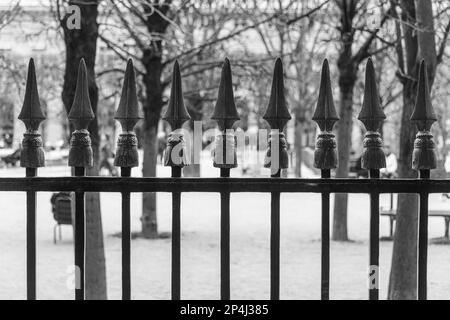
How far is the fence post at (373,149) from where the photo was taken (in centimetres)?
256

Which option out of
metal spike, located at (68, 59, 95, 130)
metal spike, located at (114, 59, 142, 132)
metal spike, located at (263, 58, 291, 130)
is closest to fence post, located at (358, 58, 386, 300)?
metal spike, located at (263, 58, 291, 130)

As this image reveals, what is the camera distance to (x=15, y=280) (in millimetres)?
10047

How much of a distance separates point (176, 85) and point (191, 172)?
2571 cm

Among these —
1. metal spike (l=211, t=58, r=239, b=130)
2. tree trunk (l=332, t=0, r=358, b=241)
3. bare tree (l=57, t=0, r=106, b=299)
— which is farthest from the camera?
tree trunk (l=332, t=0, r=358, b=241)

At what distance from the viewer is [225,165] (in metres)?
2.58

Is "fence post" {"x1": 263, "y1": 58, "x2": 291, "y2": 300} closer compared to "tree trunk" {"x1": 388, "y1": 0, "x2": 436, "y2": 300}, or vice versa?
"fence post" {"x1": 263, "y1": 58, "x2": 291, "y2": 300}

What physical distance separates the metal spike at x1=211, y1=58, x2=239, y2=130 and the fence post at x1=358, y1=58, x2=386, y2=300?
0.43 meters

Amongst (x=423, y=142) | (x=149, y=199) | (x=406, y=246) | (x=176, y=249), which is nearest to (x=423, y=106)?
(x=423, y=142)

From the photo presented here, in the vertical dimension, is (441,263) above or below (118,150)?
below

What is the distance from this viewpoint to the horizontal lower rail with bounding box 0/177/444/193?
254cm

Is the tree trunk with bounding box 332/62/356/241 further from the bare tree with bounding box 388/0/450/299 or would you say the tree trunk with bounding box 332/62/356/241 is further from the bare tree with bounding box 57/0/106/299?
the bare tree with bounding box 57/0/106/299

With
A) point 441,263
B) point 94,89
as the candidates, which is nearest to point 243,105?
point 441,263

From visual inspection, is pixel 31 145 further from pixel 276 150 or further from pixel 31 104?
pixel 276 150
